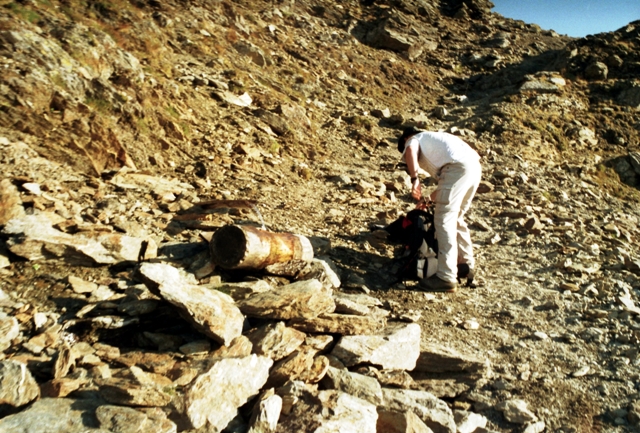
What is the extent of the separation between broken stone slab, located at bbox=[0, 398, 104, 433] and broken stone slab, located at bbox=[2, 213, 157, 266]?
6.08ft

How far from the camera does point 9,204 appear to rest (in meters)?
4.38

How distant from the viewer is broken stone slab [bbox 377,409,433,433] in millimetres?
3028

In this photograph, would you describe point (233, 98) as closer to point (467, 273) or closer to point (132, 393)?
point (467, 273)

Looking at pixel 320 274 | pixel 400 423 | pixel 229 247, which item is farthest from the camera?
pixel 320 274

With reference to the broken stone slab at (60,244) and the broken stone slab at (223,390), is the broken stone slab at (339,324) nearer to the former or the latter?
the broken stone slab at (223,390)

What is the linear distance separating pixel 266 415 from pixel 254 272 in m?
1.98

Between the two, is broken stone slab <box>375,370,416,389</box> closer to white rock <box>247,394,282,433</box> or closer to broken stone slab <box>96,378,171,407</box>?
white rock <box>247,394,282,433</box>

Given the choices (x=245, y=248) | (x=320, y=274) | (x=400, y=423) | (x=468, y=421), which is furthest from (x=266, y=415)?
(x=320, y=274)

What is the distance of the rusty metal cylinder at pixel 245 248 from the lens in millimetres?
4422

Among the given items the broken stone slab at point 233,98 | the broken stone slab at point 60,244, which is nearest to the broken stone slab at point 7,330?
the broken stone slab at point 60,244

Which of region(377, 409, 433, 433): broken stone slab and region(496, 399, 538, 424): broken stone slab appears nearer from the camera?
region(377, 409, 433, 433): broken stone slab

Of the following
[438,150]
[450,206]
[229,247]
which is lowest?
[229,247]

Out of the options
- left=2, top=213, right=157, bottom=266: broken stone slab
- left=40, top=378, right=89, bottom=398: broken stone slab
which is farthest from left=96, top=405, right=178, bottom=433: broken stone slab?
left=2, top=213, right=157, bottom=266: broken stone slab

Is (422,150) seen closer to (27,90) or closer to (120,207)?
(120,207)
